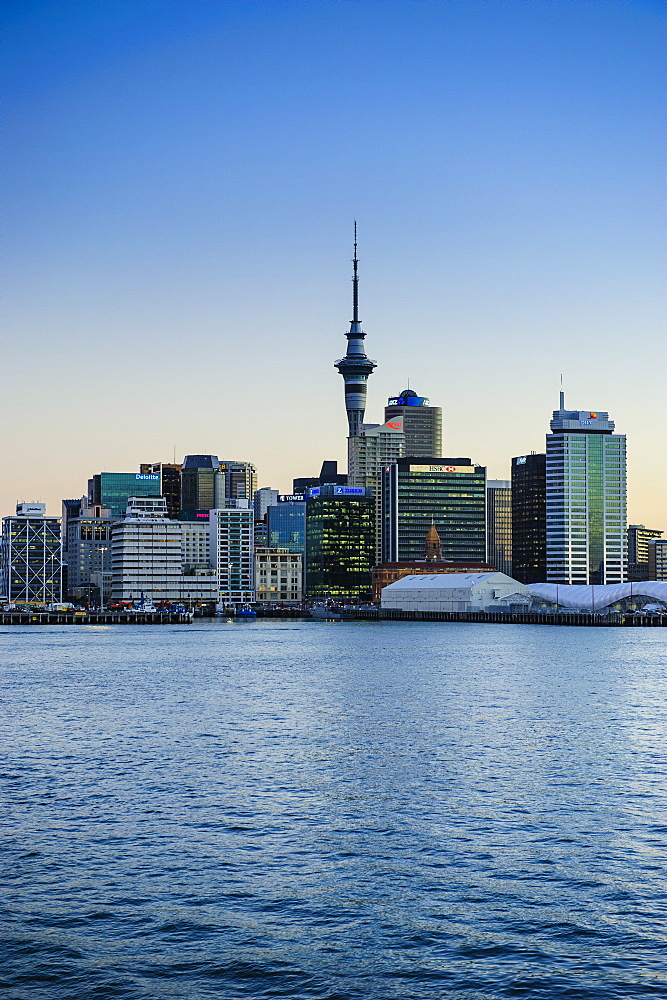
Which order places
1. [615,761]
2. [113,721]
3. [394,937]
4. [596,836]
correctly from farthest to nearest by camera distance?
[113,721] → [615,761] → [596,836] → [394,937]

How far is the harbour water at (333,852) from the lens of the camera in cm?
2748

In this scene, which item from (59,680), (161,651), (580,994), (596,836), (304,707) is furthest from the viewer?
(161,651)

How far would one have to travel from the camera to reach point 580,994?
85.5 feet

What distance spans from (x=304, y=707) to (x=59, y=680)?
3422 cm

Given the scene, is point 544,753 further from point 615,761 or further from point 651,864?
point 651,864

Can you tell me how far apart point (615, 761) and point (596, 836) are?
16003mm

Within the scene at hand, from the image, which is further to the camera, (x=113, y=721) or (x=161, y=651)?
(x=161, y=651)

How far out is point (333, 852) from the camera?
3772cm

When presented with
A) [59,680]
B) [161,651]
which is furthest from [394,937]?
[161,651]

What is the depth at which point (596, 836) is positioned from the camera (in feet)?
130

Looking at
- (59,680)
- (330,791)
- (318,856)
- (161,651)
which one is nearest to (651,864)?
(318,856)

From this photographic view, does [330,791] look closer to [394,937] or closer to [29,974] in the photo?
[394,937]

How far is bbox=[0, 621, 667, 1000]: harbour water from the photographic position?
2748 cm

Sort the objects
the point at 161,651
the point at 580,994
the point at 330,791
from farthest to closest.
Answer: the point at 161,651 → the point at 330,791 → the point at 580,994
